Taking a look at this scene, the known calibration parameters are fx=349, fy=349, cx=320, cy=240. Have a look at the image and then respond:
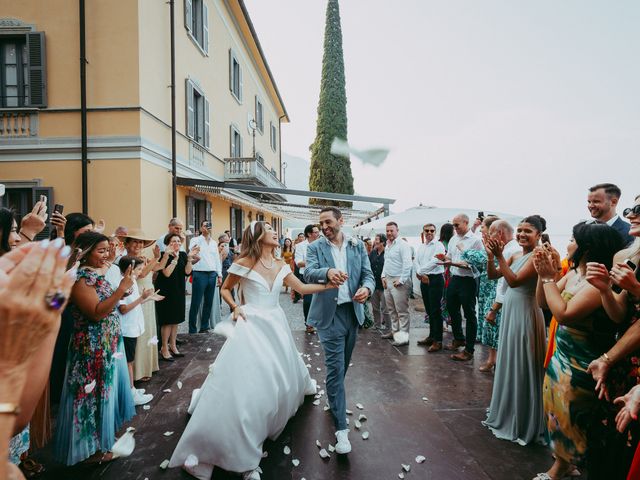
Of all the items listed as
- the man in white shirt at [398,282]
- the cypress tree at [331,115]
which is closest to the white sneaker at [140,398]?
the man in white shirt at [398,282]

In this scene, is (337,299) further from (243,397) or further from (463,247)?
(463,247)

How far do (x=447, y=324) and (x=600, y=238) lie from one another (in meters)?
5.43

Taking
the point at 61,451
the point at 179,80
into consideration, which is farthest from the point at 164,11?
the point at 61,451

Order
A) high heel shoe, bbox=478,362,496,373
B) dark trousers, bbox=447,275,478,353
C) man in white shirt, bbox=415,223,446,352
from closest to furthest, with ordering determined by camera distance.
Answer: high heel shoe, bbox=478,362,496,373
dark trousers, bbox=447,275,478,353
man in white shirt, bbox=415,223,446,352

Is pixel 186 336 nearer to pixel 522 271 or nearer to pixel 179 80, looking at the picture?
pixel 522 271

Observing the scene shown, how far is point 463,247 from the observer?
5.38 meters

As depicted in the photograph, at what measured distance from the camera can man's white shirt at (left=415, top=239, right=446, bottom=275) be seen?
5.78m

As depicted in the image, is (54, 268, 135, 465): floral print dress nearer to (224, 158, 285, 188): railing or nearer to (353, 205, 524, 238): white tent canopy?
(353, 205, 524, 238): white tent canopy

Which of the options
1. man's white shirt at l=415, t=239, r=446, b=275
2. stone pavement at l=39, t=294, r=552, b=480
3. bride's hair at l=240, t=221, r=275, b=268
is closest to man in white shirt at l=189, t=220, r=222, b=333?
stone pavement at l=39, t=294, r=552, b=480

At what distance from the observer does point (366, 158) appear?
18.7ft

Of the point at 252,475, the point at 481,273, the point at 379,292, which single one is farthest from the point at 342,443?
the point at 379,292

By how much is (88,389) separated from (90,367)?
156mm

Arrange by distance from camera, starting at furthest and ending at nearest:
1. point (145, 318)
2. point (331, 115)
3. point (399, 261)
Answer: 1. point (331, 115)
2. point (399, 261)
3. point (145, 318)

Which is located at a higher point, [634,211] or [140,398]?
[634,211]
